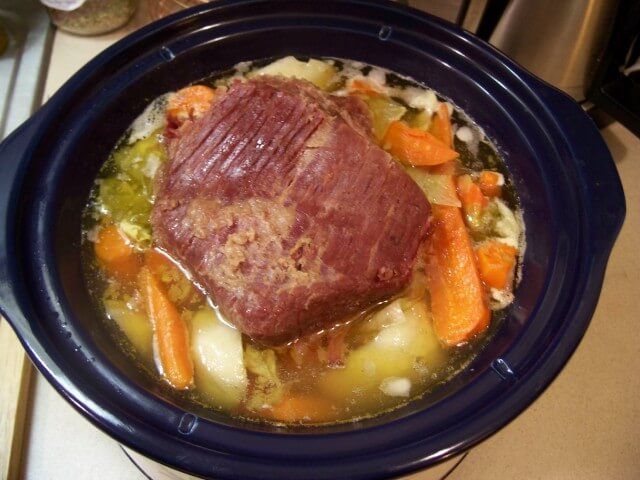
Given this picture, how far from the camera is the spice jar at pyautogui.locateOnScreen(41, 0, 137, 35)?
2.09 m

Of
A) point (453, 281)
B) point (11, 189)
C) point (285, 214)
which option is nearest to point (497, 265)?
point (453, 281)

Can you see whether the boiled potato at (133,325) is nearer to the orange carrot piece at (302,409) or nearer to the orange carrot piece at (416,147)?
the orange carrot piece at (302,409)

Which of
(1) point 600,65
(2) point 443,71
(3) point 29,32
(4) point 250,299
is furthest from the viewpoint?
(3) point 29,32

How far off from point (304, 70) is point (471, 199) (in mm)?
620

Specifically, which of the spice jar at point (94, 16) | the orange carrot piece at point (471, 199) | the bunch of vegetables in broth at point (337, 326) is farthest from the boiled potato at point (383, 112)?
the spice jar at point (94, 16)

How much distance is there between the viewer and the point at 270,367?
133 centimetres

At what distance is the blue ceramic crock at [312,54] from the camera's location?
104 centimetres

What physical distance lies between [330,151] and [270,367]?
1.71 feet

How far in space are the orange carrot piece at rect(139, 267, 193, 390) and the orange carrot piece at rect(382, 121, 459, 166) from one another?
74 centimetres

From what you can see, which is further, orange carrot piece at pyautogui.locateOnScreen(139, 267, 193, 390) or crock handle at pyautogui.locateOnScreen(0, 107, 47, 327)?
orange carrot piece at pyautogui.locateOnScreen(139, 267, 193, 390)

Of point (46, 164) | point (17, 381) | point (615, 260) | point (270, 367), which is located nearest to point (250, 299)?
point (270, 367)

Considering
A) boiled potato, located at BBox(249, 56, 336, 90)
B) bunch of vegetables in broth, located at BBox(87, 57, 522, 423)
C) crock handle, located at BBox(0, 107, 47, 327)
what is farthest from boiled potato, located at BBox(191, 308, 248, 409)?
boiled potato, located at BBox(249, 56, 336, 90)

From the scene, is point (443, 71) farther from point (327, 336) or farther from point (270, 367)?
point (270, 367)

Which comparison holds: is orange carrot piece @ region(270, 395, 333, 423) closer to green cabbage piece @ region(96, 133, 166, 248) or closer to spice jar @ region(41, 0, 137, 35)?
green cabbage piece @ region(96, 133, 166, 248)
